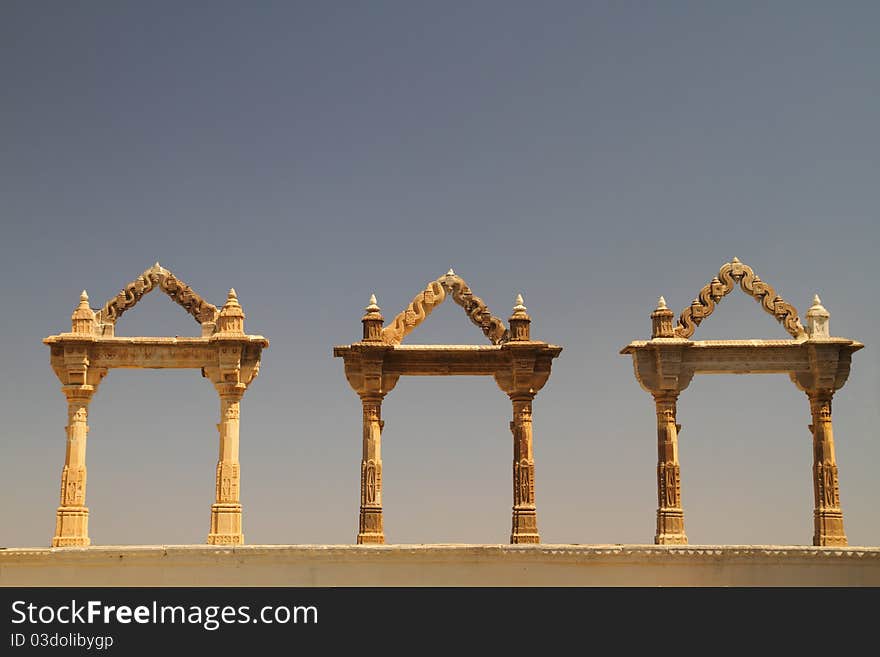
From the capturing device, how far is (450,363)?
85.7ft

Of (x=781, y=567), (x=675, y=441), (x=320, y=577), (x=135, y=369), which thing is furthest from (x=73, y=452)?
(x=781, y=567)

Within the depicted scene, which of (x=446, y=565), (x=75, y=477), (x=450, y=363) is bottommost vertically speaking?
(x=446, y=565)

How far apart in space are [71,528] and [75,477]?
978 millimetres

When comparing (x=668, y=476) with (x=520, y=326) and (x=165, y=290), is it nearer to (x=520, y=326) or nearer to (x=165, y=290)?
(x=520, y=326)

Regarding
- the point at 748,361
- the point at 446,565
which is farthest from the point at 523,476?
the point at 748,361

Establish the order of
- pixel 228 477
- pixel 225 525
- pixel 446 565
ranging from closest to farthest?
pixel 446 565 < pixel 225 525 < pixel 228 477

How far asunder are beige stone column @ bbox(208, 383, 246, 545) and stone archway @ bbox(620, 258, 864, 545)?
7640 millimetres

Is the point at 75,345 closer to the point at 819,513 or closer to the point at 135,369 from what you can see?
the point at 135,369

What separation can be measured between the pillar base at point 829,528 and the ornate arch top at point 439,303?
689 cm

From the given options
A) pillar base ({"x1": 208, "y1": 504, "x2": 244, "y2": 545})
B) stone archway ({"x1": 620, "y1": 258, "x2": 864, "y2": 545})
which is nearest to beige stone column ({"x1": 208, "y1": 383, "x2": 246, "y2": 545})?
pillar base ({"x1": 208, "y1": 504, "x2": 244, "y2": 545})

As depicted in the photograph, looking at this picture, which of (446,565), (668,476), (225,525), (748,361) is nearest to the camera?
(446,565)

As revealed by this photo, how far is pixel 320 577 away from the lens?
78.0ft

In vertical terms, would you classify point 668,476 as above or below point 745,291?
below

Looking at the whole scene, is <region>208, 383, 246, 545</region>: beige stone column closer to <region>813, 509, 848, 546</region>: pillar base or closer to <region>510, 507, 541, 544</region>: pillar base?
<region>510, 507, 541, 544</region>: pillar base
